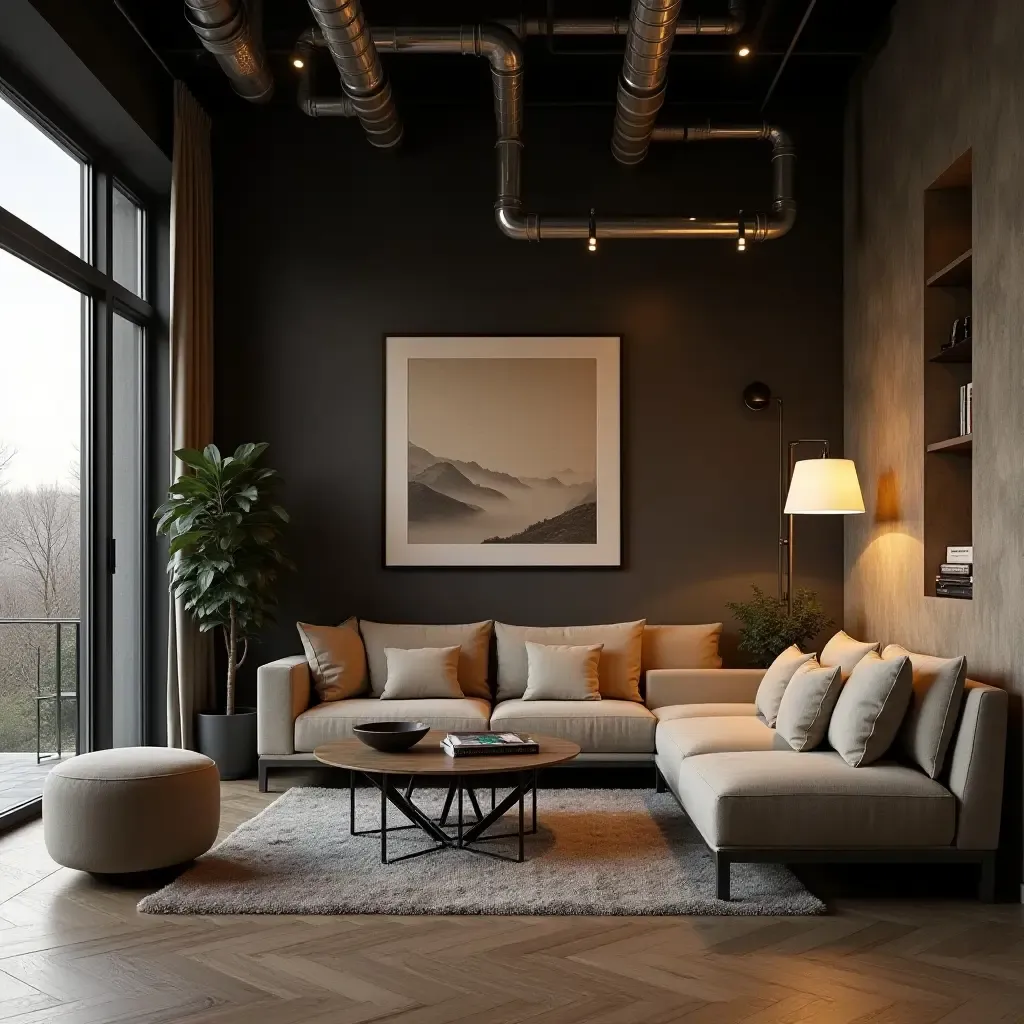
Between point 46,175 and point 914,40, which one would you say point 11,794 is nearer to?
point 46,175

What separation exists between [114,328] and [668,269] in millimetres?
3252

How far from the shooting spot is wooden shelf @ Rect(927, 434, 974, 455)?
Result: 192 inches

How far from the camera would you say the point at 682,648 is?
6.54 metres

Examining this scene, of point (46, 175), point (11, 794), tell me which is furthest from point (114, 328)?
point (11, 794)

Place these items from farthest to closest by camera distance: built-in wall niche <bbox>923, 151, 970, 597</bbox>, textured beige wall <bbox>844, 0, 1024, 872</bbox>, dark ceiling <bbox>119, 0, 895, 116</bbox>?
dark ceiling <bbox>119, 0, 895, 116</bbox> → built-in wall niche <bbox>923, 151, 970, 597</bbox> → textured beige wall <bbox>844, 0, 1024, 872</bbox>

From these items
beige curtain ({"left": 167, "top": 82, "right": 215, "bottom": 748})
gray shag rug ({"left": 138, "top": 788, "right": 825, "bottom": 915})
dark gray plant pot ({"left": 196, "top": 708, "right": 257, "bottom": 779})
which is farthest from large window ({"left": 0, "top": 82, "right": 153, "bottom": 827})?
gray shag rug ({"left": 138, "top": 788, "right": 825, "bottom": 915})

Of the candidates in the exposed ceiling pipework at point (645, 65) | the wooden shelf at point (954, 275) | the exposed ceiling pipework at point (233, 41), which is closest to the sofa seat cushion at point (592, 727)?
the wooden shelf at point (954, 275)

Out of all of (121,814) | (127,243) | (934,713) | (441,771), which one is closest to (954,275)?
(934,713)

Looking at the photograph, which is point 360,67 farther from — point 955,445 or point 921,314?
point 955,445

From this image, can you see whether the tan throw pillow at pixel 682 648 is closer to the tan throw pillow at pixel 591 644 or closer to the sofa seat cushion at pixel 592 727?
the tan throw pillow at pixel 591 644

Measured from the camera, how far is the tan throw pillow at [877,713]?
4.18 meters

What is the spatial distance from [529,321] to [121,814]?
393cm

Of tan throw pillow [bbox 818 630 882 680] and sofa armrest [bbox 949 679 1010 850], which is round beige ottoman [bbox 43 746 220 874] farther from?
sofa armrest [bbox 949 679 1010 850]

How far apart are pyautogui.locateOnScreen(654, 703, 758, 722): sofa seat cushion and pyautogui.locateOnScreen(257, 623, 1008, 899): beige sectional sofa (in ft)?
0.03
